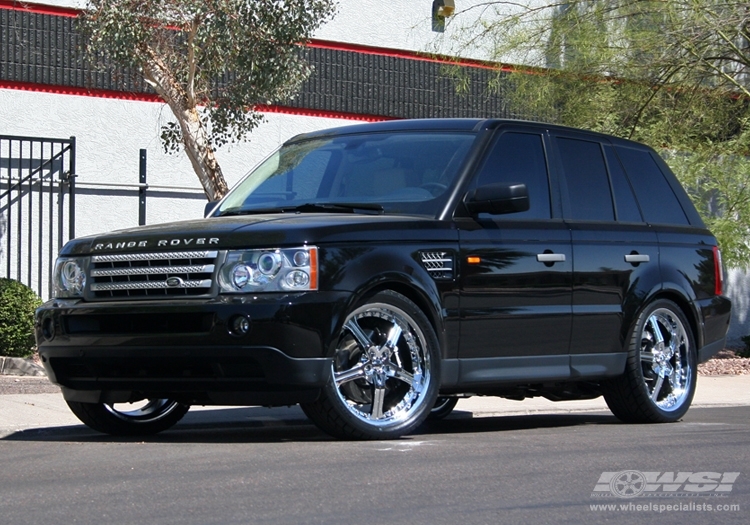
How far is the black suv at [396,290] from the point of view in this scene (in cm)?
731

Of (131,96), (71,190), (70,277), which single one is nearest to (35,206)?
(71,190)

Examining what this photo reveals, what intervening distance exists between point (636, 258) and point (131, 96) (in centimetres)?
1016

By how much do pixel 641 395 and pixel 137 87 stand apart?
10365 millimetres

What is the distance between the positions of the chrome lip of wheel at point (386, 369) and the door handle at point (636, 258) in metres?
2.20

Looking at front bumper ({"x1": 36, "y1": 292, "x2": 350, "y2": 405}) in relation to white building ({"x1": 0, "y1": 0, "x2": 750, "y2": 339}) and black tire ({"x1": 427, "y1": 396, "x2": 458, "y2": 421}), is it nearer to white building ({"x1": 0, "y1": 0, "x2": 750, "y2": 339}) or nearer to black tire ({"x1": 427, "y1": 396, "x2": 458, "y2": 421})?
black tire ({"x1": 427, "y1": 396, "x2": 458, "y2": 421})

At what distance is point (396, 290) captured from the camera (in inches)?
307

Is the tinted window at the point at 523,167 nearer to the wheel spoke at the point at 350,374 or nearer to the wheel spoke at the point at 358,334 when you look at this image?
the wheel spoke at the point at 358,334

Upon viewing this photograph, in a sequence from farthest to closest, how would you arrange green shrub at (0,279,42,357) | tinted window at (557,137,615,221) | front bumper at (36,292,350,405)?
green shrub at (0,279,42,357) → tinted window at (557,137,615,221) → front bumper at (36,292,350,405)

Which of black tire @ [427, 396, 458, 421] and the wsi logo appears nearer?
the wsi logo

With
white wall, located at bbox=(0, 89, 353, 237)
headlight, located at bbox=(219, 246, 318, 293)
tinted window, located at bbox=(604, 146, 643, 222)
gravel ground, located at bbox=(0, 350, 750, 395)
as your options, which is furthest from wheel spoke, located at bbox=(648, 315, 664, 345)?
white wall, located at bbox=(0, 89, 353, 237)

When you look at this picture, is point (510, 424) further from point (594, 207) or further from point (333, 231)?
point (333, 231)

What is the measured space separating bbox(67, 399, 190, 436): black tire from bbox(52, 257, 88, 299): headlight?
0.73 meters

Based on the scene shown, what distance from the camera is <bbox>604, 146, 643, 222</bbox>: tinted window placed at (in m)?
9.69

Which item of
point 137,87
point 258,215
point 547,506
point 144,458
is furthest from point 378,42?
point 547,506
